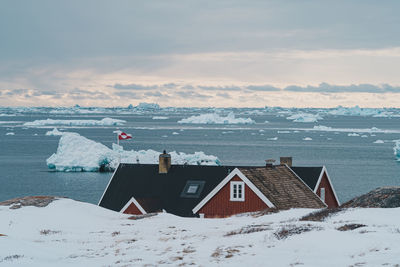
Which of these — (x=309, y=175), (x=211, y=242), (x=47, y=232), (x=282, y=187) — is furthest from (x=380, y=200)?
(x=309, y=175)

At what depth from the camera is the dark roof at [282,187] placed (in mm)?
29078

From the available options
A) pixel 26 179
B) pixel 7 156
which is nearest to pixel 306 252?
pixel 26 179

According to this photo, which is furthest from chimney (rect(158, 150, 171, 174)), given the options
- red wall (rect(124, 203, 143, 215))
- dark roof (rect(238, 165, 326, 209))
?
dark roof (rect(238, 165, 326, 209))

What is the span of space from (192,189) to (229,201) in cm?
385

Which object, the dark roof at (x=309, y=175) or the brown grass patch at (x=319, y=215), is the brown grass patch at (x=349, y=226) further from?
the dark roof at (x=309, y=175)

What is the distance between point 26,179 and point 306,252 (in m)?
73.7

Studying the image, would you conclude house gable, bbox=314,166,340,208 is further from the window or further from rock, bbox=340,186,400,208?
rock, bbox=340,186,400,208

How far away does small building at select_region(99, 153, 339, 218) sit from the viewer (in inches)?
1146

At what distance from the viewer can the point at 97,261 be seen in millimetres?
13117

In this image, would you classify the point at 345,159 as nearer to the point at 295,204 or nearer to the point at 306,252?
the point at 295,204

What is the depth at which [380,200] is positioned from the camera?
19.0 metres

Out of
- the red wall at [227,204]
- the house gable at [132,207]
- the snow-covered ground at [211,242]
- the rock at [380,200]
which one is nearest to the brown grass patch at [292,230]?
the snow-covered ground at [211,242]

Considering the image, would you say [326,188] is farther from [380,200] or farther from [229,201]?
[380,200]

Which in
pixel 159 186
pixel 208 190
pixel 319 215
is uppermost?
pixel 319 215
